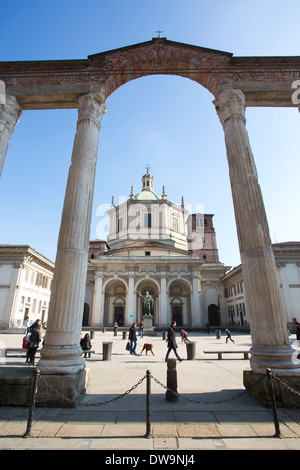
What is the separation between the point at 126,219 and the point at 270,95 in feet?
115

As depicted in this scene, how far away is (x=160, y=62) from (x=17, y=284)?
2672 centimetres

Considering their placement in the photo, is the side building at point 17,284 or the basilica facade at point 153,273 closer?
the side building at point 17,284

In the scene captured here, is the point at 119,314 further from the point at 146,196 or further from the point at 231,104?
the point at 231,104

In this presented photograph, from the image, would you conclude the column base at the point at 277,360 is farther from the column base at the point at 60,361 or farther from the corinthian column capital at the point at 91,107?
the corinthian column capital at the point at 91,107

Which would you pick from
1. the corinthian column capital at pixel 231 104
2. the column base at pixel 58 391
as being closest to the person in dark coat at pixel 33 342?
the column base at pixel 58 391

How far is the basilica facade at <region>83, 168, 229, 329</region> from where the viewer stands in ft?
108

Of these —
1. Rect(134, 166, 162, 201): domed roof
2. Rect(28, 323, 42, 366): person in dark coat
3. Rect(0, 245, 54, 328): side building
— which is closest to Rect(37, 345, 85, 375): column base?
Rect(28, 323, 42, 366): person in dark coat

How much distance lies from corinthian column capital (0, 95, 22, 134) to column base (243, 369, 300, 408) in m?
8.49

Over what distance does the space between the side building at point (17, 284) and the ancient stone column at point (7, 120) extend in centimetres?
2380

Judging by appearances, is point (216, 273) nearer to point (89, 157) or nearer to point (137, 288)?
point (137, 288)

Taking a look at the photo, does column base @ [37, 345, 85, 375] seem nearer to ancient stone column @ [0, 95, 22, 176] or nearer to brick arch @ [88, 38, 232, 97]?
ancient stone column @ [0, 95, 22, 176]

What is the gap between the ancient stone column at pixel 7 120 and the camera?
6.63 meters

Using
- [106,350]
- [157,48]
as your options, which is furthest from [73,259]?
[157,48]

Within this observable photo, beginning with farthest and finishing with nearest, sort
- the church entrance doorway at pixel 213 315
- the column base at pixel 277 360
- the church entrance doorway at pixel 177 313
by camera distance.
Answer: the church entrance doorway at pixel 213 315
the church entrance doorway at pixel 177 313
the column base at pixel 277 360
